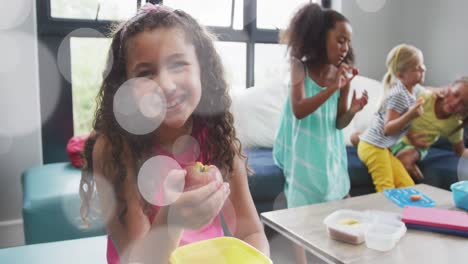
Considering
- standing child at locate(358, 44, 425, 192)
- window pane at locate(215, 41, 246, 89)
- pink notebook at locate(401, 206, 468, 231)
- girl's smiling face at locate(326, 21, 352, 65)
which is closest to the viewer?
pink notebook at locate(401, 206, 468, 231)

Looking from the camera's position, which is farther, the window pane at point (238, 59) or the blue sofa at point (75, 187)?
the window pane at point (238, 59)

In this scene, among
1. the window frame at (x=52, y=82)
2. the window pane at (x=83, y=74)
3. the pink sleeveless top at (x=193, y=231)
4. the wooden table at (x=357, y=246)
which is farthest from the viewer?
the window pane at (x=83, y=74)

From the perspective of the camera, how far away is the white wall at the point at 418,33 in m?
2.77

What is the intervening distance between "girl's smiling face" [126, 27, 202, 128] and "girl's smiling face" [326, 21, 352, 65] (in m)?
0.88

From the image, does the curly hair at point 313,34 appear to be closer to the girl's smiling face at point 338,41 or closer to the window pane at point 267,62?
the girl's smiling face at point 338,41

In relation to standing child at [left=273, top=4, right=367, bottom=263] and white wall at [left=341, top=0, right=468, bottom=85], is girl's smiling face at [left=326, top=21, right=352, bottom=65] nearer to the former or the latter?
standing child at [left=273, top=4, right=367, bottom=263]

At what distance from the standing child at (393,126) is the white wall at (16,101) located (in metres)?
1.74

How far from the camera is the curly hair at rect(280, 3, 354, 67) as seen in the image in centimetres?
151

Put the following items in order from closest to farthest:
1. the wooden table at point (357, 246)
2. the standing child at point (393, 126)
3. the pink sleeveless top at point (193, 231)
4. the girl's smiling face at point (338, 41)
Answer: the pink sleeveless top at point (193, 231), the wooden table at point (357, 246), the girl's smiling face at point (338, 41), the standing child at point (393, 126)

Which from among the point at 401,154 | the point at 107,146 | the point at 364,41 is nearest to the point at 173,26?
the point at 107,146

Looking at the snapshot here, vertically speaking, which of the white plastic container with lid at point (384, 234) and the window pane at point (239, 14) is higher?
the window pane at point (239, 14)

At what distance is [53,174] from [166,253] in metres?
1.38

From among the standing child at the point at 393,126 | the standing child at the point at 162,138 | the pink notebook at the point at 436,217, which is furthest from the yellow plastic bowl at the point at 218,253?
the standing child at the point at 393,126

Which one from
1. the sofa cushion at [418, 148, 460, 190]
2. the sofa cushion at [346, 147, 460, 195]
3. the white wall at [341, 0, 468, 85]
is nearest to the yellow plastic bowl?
the sofa cushion at [346, 147, 460, 195]
